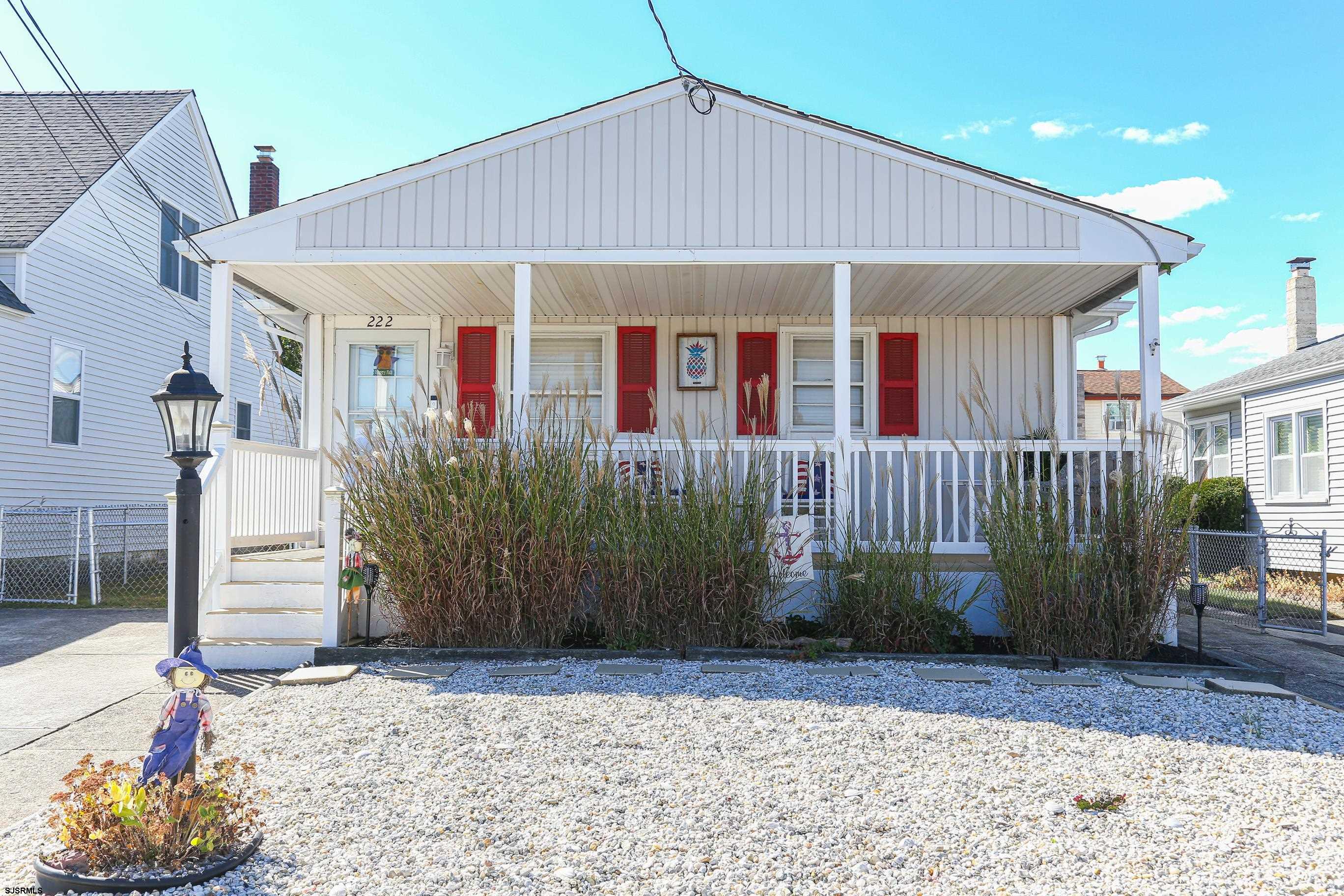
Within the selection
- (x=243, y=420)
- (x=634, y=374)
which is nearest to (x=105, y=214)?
(x=243, y=420)

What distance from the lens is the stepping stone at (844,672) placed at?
5012 mm

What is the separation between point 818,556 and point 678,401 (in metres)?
2.62

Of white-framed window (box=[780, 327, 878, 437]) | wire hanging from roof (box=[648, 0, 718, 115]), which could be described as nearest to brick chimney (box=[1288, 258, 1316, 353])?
white-framed window (box=[780, 327, 878, 437])

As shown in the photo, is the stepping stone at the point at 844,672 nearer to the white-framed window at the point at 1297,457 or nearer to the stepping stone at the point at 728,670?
the stepping stone at the point at 728,670

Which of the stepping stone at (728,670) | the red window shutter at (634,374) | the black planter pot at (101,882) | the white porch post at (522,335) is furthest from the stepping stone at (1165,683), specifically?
the red window shutter at (634,374)

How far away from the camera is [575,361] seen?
28.8 ft

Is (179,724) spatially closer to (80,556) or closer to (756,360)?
(756,360)

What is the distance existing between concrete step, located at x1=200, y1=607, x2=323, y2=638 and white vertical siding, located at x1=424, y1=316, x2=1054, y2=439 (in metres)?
3.70

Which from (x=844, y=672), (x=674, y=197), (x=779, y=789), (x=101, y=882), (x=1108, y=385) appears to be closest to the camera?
(x=101, y=882)

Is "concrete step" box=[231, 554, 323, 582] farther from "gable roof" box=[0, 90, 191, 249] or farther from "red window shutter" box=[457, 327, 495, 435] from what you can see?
"gable roof" box=[0, 90, 191, 249]

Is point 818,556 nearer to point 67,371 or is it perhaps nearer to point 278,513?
point 278,513

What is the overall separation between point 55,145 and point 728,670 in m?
13.3

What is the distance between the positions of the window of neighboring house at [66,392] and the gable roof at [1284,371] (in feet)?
53.2

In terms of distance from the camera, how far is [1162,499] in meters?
5.52
